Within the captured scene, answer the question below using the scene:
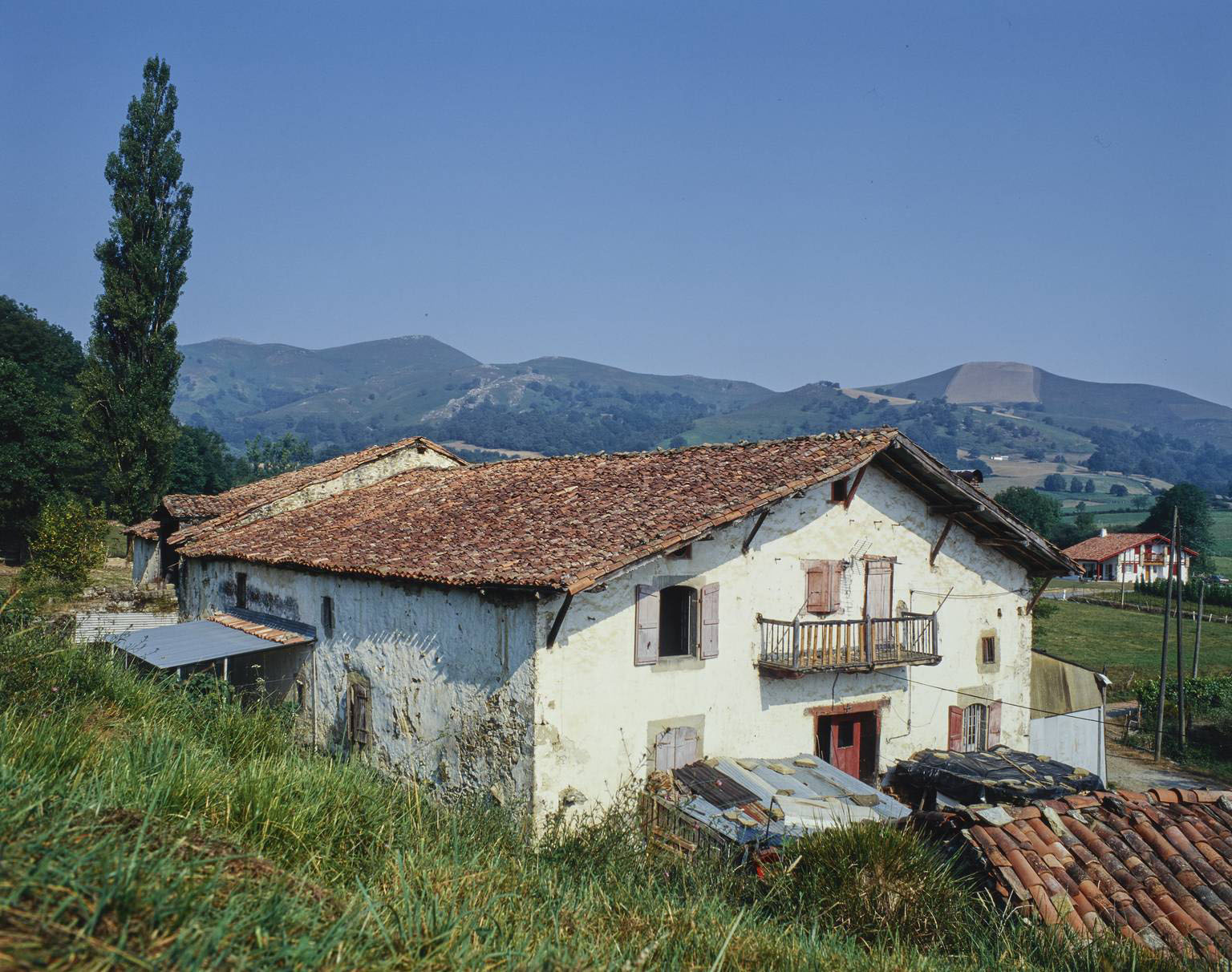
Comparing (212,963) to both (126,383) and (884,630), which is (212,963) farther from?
(126,383)

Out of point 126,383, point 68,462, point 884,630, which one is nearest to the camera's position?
point 884,630

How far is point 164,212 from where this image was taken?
1502 inches

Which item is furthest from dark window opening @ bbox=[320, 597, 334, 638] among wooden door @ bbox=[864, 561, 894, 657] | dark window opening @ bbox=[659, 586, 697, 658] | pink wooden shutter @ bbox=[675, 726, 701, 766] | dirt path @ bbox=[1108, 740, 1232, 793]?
dirt path @ bbox=[1108, 740, 1232, 793]

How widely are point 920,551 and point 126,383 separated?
33344 millimetres

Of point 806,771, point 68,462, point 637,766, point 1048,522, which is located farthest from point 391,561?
point 1048,522

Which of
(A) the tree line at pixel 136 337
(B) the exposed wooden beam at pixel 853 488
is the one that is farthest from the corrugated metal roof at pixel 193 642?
(A) the tree line at pixel 136 337

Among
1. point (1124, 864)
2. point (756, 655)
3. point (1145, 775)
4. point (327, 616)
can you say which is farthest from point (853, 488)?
point (1145, 775)

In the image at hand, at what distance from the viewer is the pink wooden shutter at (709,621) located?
14.5 metres

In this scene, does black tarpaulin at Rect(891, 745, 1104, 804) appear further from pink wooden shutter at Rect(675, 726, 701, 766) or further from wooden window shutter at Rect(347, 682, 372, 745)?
wooden window shutter at Rect(347, 682, 372, 745)

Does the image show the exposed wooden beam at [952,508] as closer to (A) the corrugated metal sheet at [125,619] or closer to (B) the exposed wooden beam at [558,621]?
(B) the exposed wooden beam at [558,621]

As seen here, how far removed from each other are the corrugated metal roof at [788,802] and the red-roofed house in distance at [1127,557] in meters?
78.5

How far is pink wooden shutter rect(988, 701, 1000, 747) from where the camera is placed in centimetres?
1858

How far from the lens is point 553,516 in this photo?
15.6 metres

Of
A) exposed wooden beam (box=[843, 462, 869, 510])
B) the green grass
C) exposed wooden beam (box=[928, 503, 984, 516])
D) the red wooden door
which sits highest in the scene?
exposed wooden beam (box=[843, 462, 869, 510])
